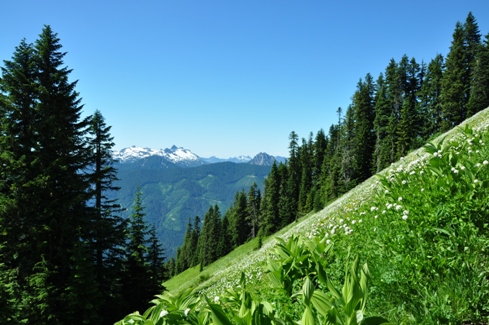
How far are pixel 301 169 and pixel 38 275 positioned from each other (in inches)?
3207

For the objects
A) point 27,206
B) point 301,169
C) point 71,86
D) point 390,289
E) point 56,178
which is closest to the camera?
point 390,289

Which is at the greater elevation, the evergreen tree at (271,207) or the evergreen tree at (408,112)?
the evergreen tree at (408,112)

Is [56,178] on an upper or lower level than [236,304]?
upper

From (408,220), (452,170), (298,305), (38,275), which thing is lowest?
(38,275)

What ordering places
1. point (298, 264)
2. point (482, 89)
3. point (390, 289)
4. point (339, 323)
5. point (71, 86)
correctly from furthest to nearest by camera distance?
point (482, 89) → point (71, 86) → point (298, 264) → point (390, 289) → point (339, 323)

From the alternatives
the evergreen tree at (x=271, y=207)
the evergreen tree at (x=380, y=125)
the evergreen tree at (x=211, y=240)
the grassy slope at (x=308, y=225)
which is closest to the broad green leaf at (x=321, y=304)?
the grassy slope at (x=308, y=225)

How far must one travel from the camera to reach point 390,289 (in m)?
3.72

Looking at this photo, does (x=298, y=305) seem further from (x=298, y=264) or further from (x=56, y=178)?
(x=56, y=178)

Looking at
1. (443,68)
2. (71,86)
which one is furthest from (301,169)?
(71,86)

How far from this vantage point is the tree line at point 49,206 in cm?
1877

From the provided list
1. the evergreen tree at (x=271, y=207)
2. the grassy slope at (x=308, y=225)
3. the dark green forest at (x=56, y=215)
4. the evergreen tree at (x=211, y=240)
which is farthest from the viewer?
the evergreen tree at (x=211, y=240)

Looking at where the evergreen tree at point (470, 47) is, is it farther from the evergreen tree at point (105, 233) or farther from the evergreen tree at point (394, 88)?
the evergreen tree at point (105, 233)

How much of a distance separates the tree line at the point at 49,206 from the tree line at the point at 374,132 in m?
42.2

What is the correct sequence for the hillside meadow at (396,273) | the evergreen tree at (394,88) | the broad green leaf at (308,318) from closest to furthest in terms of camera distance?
1. the broad green leaf at (308,318)
2. the hillside meadow at (396,273)
3. the evergreen tree at (394,88)
